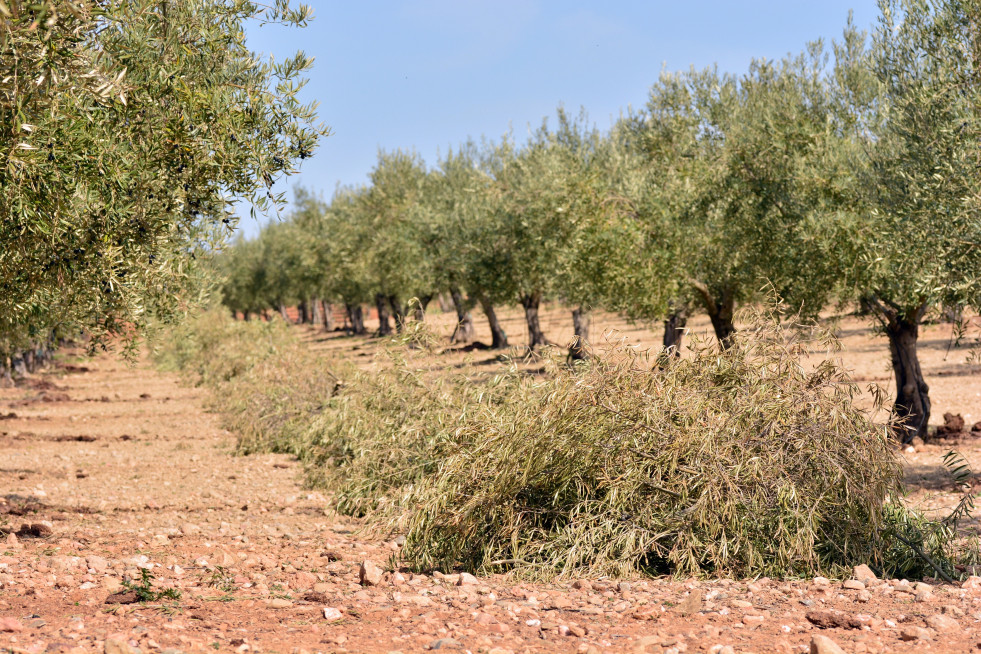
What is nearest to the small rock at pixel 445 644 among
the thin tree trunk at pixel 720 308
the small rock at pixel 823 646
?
the small rock at pixel 823 646

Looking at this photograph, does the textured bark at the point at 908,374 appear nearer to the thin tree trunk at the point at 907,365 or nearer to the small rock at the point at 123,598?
the thin tree trunk at the point at 907,365

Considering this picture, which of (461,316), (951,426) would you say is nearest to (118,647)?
(951,426)

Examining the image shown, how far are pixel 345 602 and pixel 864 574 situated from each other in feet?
13.8

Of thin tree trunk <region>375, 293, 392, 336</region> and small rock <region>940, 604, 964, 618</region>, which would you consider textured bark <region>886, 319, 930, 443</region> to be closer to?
small rock <region>940, 604, 964, 618</region>

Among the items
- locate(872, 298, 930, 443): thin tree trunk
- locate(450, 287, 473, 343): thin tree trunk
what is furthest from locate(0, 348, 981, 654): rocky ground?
locate(450, 287, 473, 343): thin tree trunk

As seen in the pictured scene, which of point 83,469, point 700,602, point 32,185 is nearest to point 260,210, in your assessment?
point 32,185

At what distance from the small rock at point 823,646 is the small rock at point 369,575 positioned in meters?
3.63

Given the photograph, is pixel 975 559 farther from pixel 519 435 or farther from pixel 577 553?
pixel 519 435

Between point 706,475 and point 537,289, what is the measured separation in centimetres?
2600

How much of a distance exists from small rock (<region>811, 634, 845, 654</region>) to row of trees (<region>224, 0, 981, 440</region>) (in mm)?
3442

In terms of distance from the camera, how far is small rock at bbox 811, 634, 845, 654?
4.93 metres

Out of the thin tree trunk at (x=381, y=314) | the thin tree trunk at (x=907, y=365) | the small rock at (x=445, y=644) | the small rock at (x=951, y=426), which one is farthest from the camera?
the thin tree trunk at (x=381, y=314)

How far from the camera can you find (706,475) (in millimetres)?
7078

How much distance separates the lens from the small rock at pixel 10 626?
5395 millimetres
